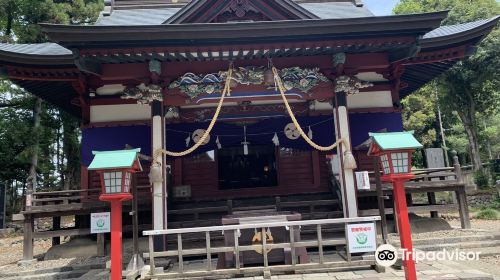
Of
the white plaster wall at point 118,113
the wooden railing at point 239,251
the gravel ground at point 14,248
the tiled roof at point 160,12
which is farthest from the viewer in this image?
the gravel ground at point 14,248

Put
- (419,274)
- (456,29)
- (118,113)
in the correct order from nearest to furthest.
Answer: (419,274) < (456,29) < (118,113)

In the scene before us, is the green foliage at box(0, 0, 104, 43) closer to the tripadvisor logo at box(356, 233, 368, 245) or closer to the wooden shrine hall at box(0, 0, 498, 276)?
the wooden shrine hall at box(0, 0, 498, 276)

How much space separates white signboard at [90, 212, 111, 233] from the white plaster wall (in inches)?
112

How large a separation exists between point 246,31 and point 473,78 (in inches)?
764

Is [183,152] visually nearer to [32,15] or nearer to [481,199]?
[32,15]

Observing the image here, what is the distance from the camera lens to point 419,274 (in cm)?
610

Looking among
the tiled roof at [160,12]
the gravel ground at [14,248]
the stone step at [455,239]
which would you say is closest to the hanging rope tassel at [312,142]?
the stone step at [455,239]

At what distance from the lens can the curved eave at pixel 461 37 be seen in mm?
8188

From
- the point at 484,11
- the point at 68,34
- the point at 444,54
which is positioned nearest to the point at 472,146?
the point at 484,11

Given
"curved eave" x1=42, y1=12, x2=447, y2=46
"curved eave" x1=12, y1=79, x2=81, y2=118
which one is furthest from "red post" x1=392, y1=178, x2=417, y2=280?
"curved eave" x1=12, y1=79, x2=81, y2=118

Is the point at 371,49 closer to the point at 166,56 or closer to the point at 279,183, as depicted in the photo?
the point at 166,56

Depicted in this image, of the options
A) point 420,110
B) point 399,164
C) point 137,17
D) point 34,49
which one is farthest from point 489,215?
point 34,49

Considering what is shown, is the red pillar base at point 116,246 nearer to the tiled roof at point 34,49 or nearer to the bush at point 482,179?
the tiled roof at point 34,49

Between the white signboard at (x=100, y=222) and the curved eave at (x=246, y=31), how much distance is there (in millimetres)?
4414
